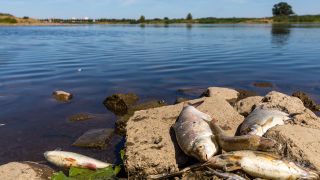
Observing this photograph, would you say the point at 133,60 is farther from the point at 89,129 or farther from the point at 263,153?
the point at 263,153

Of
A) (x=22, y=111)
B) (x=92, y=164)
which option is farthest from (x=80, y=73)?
(x=92, y=164)

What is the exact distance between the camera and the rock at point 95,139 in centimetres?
1024

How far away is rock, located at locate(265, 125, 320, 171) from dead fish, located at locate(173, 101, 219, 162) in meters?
1.29

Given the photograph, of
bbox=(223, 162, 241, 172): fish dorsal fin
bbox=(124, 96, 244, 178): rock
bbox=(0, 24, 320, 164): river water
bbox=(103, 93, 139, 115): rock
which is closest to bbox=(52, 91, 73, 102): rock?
bbox=(0, 24, 320, 164): river water

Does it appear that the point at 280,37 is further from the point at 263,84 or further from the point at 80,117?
the point at 80,117

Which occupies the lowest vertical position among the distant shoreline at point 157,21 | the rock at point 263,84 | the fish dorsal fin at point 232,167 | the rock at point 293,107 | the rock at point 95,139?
the rock at point 95,139

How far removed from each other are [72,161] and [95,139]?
1.84 metres

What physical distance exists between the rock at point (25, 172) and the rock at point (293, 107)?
5717mm

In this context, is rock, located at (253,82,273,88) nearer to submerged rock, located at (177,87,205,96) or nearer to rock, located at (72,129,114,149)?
submerged rock, located at (177,87,205,96)

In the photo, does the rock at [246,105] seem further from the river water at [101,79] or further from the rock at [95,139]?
the rock at [95,139]

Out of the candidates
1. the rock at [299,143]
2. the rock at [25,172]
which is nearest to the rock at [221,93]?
the rock at [299,143]

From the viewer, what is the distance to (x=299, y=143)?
7516mm

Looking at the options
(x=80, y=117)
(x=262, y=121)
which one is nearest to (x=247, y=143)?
(x=262, y=121)

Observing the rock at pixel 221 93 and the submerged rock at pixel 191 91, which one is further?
the submerged rock at pixel 191 91
